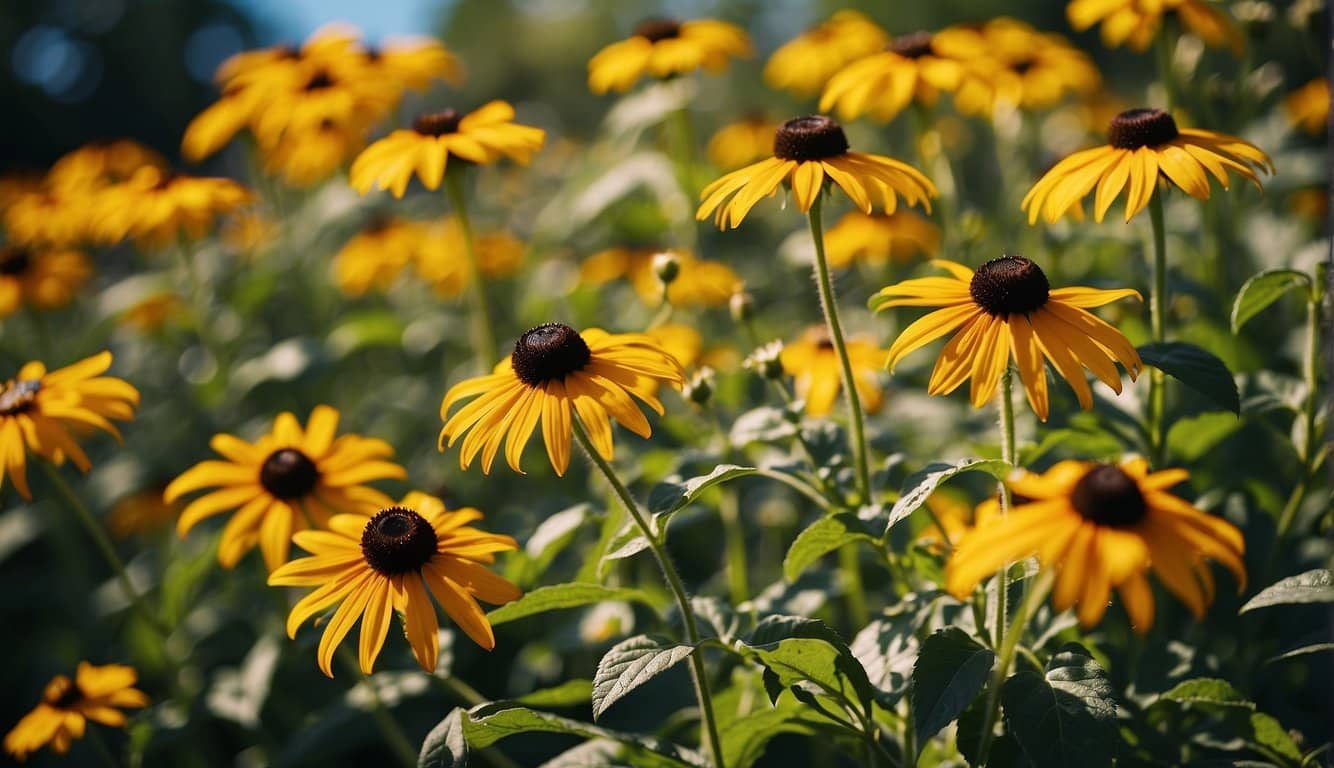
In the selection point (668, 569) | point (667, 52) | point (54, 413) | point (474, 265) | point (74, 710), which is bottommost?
point (74, 710)

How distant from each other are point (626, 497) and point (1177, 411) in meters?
1.53

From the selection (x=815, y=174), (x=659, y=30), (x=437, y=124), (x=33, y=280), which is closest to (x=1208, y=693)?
(x=815, y=174)

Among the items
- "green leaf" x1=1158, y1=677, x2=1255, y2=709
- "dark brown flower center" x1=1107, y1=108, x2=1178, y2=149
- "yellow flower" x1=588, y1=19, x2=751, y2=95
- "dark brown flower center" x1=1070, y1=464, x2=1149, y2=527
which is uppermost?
"yellow flower" x1=588, y1=19, x2=751, y2=95

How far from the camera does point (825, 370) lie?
279 cm

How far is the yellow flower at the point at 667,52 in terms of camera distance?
317 cm

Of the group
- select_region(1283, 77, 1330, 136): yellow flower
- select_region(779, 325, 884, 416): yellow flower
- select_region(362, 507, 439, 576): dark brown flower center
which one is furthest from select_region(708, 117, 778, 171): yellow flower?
select_region(362, 507, 439, 576): dark brown flower center

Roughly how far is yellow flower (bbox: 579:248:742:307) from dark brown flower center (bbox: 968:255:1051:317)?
89cm

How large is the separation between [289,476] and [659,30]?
1890 millimetres

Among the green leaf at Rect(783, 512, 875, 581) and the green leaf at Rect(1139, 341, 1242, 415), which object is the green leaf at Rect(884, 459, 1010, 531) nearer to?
the green leaf at Rect(783, 512, 875, 581)

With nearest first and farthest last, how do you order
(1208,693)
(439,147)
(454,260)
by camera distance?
(1208,693) < (439,147) < (454,260)

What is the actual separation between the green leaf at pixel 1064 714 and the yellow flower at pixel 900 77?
4.92 ft

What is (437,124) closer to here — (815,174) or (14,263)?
(815,174)

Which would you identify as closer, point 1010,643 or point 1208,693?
point 1010,643

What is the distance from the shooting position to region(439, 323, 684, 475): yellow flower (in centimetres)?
177
